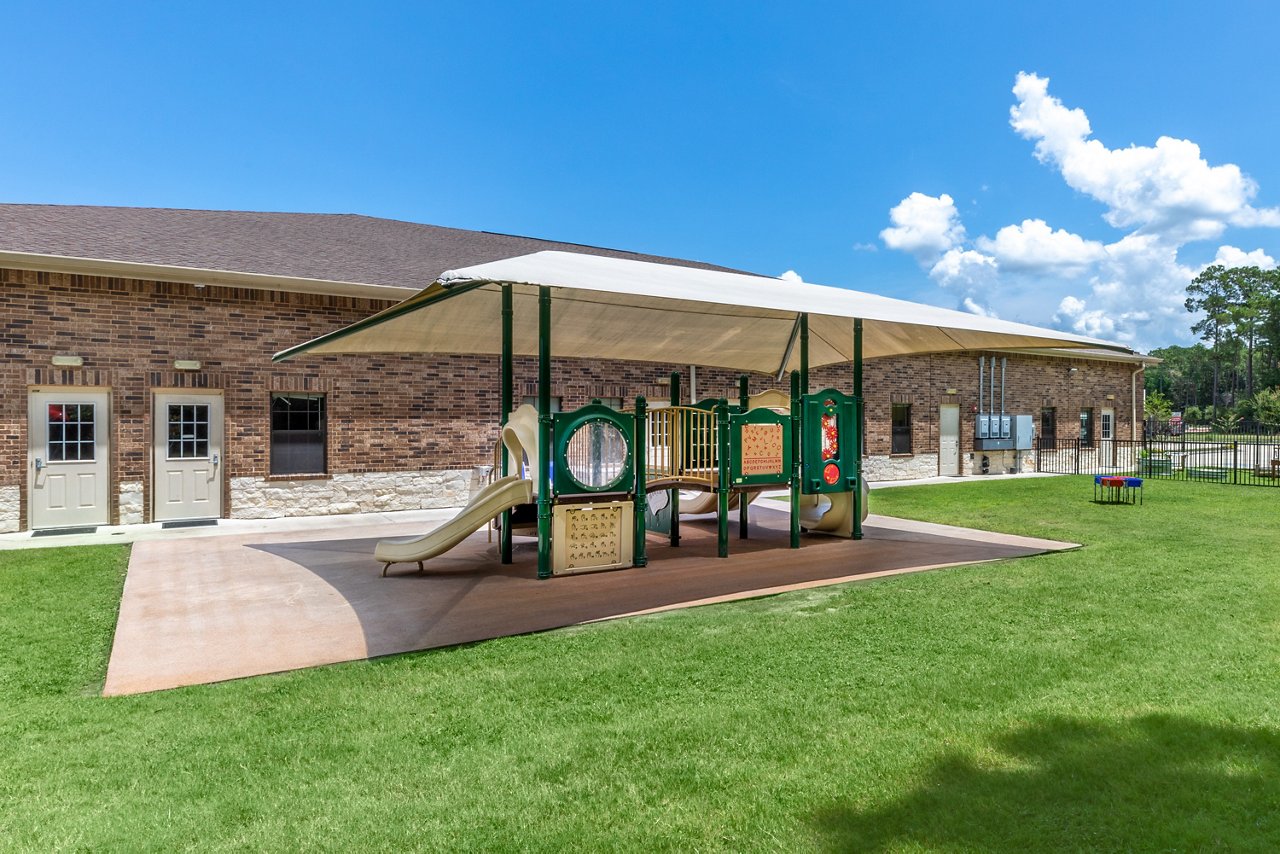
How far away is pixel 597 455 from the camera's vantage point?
7141 millimetres

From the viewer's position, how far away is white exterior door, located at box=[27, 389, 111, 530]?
9.94m

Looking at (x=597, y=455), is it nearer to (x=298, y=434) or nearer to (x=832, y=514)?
(x=832, y=514)

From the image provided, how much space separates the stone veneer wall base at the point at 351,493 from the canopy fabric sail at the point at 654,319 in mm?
3113

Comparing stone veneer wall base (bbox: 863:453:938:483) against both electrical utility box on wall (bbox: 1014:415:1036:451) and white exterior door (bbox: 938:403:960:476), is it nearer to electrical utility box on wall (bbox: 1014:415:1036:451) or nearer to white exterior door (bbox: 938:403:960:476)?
white exterior door (bbox: 938:403:960:476)

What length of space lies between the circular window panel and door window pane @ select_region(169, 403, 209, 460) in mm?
7432

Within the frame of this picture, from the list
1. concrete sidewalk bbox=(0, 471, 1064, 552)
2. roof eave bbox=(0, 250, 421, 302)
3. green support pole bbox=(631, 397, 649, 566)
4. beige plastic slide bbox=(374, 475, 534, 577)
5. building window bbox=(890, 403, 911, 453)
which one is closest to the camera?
beige plastic slide bbox=(374, 475, 534, 577)

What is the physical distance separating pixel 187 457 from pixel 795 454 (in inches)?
373

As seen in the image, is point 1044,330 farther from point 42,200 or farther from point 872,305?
point 42,200

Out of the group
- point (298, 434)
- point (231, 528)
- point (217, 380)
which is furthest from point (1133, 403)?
point (217, 380)

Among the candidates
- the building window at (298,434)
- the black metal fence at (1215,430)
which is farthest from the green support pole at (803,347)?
the black metal fence at (1215,430)

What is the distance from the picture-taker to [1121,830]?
2359 mm

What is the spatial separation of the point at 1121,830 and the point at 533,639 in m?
3.43

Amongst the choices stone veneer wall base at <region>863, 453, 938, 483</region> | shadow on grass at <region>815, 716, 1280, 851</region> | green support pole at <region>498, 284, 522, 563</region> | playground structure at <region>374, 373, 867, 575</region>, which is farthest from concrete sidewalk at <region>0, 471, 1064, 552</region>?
stone veneer wall base at <region>863, 453, 938, 483</region>

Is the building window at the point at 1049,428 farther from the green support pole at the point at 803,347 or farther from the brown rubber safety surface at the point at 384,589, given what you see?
the green support pole at the point at 803,347
